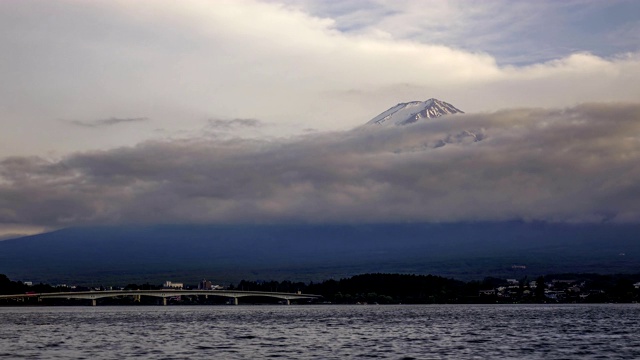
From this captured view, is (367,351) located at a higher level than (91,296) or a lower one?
lower

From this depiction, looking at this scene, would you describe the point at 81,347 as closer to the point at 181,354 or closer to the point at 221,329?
the point at 181,354

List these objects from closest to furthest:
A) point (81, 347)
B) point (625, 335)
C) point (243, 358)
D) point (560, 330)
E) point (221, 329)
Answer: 1. point (243, 358)
2. point (81, 347)
3. point (625, 335)
4. point (560, 330)
5. point (221, 329)

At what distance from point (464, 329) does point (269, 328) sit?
15.9 meters

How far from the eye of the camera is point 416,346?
63.2 meters

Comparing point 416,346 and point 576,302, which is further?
point 576,302

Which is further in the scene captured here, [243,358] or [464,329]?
[464,329]

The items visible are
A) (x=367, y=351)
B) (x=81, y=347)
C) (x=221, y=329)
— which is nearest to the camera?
(x=367, y=351)

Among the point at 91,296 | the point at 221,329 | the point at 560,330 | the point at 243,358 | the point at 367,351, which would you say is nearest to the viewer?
the point at 243,358

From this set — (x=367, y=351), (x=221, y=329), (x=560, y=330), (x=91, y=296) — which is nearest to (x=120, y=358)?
(x=367, y=351)

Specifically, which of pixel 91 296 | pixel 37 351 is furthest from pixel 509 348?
pixel 91 296

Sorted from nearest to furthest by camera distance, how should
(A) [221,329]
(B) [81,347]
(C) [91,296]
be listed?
(B) [81,347]
(A) [221,329]
(C) [91,296]

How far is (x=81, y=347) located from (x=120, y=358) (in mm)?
9284

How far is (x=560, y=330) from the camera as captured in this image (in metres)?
81.7

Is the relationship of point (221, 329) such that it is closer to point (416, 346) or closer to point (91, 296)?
point (416, 346)
